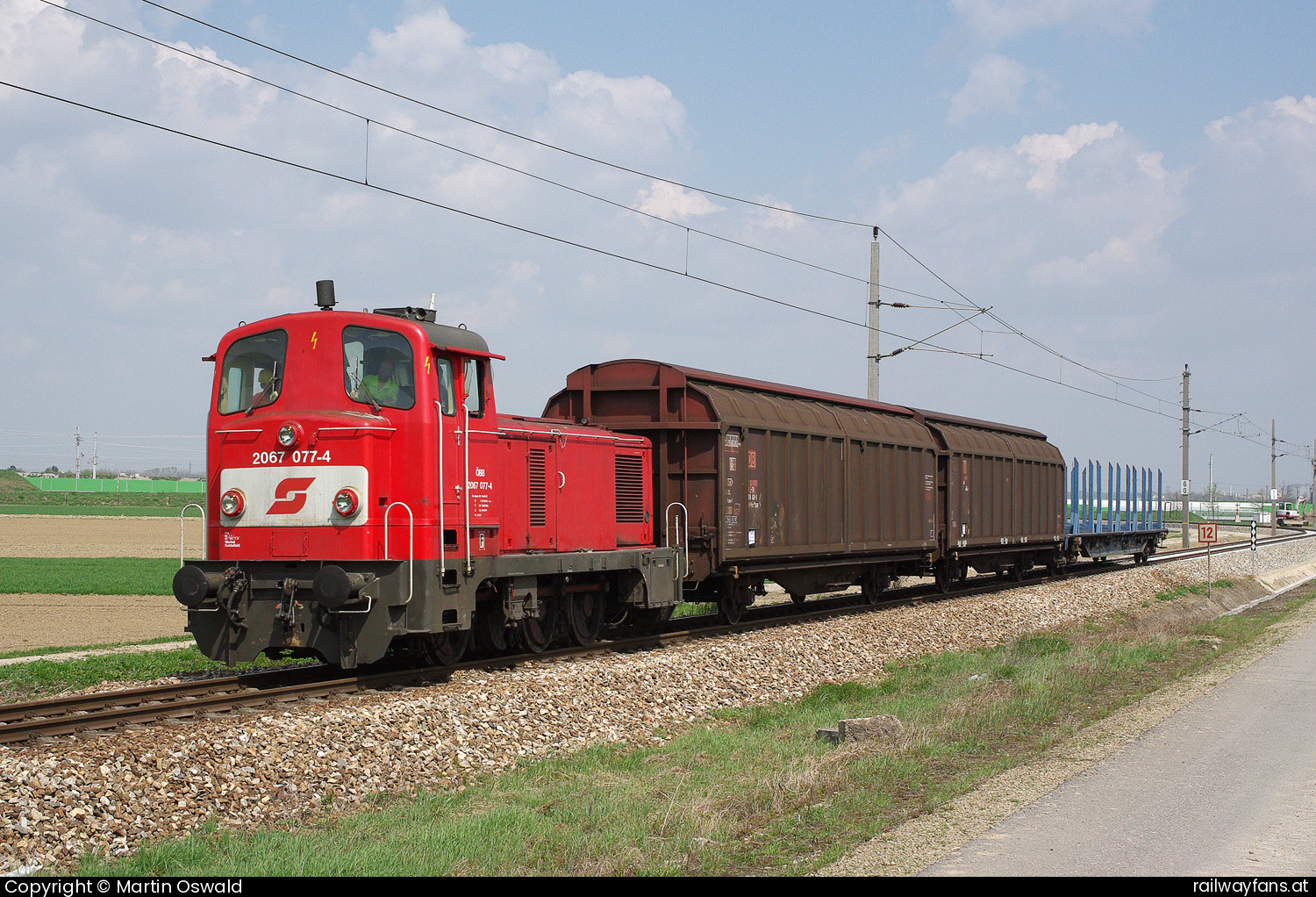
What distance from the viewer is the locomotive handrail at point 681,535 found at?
15.0 m

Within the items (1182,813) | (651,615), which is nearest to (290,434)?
(651,615)

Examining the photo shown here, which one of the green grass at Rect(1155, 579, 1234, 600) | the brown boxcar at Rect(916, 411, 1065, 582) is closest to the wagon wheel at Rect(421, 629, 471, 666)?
Result: the brown boxcar at Rect(916, 411, 1065, 582)

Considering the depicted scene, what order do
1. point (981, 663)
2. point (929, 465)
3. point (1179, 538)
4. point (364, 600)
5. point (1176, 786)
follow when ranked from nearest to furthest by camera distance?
1. point (1176, 786)
2. point (364, 600)
3. point (981, 663)
4. point (929, 465)
5. point (1179, 538)

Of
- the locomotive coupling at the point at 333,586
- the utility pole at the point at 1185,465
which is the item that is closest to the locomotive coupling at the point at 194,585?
the locomotive coupling at the point at 333,586

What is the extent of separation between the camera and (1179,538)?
67375mm

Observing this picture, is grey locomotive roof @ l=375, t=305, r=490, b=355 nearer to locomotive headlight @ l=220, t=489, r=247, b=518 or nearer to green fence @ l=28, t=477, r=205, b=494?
locomotive headlight @ l=220, t=489, r=247, b=518

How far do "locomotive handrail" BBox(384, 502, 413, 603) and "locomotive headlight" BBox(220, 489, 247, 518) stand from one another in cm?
166

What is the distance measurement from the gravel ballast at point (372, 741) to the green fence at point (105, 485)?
129 metres

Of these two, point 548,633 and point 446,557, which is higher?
point 446,557

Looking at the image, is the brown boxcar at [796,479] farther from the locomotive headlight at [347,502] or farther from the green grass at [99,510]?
the green grass at [99,510]

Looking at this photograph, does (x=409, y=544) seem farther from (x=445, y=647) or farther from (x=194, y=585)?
(x=194, y=585)

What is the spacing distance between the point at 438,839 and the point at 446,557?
437cm
